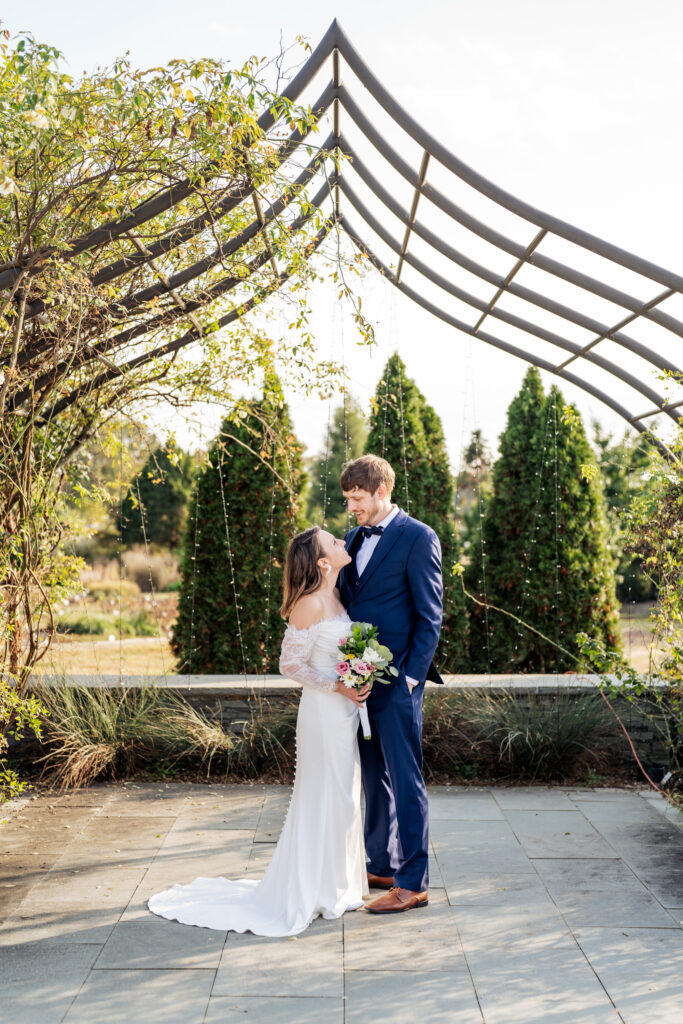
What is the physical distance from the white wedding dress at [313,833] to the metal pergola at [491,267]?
2.46 meters

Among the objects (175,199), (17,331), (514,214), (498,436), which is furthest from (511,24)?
(498,436)

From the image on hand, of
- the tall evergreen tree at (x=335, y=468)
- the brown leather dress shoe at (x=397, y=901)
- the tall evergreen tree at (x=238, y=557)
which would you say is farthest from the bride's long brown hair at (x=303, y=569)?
the tall evergreen tree at (x=335, y=468)

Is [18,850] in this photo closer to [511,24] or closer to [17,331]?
[17,331]

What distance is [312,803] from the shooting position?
12.1 feet

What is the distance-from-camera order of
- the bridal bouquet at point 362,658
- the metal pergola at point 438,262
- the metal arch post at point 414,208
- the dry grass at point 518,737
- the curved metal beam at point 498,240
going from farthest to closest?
the dry grass at point 518,737 → the metal arch post at point 414,208 → the curved metal beam at point 498,240 → the metal pergola at point 438,262 → the bridal bouquet at point 362,658

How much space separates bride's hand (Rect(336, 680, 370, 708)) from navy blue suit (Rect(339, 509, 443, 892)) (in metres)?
0.15

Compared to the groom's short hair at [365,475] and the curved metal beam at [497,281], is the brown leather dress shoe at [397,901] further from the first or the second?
the curved metal beam at [497,281]

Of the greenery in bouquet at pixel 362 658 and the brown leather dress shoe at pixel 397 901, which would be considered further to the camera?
the brown leather dress shoe at pixel 397 901

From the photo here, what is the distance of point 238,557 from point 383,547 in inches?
158

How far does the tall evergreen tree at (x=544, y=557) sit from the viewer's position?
7871 millimetres

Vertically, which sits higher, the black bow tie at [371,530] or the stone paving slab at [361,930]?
the black bow tie at [371,530]

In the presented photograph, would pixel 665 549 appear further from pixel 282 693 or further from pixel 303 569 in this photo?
pixel 282 693

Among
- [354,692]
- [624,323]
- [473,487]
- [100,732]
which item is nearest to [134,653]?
[100,732]

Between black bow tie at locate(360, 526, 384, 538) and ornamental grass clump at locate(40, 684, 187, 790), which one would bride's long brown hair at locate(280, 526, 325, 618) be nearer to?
black bow tie at locate(360, 526, 384, 538)
